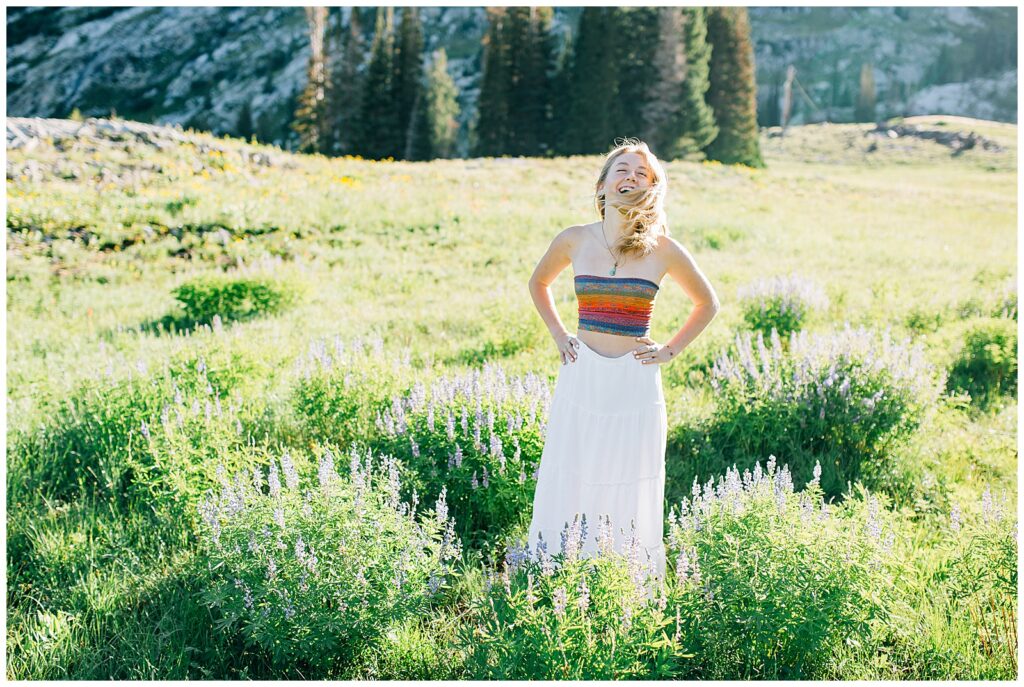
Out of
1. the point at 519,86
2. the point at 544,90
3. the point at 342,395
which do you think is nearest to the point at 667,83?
the point at 544,90

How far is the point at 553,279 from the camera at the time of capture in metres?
3.70

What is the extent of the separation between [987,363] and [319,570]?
7.10m

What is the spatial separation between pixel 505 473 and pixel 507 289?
6.31 m

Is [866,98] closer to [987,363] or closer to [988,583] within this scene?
[987,363]

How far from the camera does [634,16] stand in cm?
3994

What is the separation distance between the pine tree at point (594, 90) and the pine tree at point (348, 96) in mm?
13914

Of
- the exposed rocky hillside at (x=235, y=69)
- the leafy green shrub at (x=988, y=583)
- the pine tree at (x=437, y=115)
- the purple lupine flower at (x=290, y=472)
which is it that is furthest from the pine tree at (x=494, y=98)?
the exposed rocky hillside at (x=235, y=69)

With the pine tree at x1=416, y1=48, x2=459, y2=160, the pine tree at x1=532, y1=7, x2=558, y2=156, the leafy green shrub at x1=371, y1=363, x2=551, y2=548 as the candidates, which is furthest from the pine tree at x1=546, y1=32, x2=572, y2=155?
the leafy green shrub at x1=371, y1=363, x2=551, y2=548

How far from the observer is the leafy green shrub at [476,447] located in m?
4.37

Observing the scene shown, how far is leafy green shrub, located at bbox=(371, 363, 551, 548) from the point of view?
14.3 ft

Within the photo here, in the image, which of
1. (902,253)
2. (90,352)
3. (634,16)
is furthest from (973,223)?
(634,16)

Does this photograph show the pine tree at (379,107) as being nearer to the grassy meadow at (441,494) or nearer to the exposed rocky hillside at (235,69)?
the grassy meadow at (441,494)

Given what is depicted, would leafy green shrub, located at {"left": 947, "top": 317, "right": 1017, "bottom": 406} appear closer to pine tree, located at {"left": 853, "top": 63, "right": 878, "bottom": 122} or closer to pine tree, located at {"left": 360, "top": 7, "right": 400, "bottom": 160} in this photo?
pine tree, located at {"left": 360, "top": 7, "right": 400, "bottom": 160}

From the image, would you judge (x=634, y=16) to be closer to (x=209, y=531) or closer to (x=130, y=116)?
(x=209, y=531)
